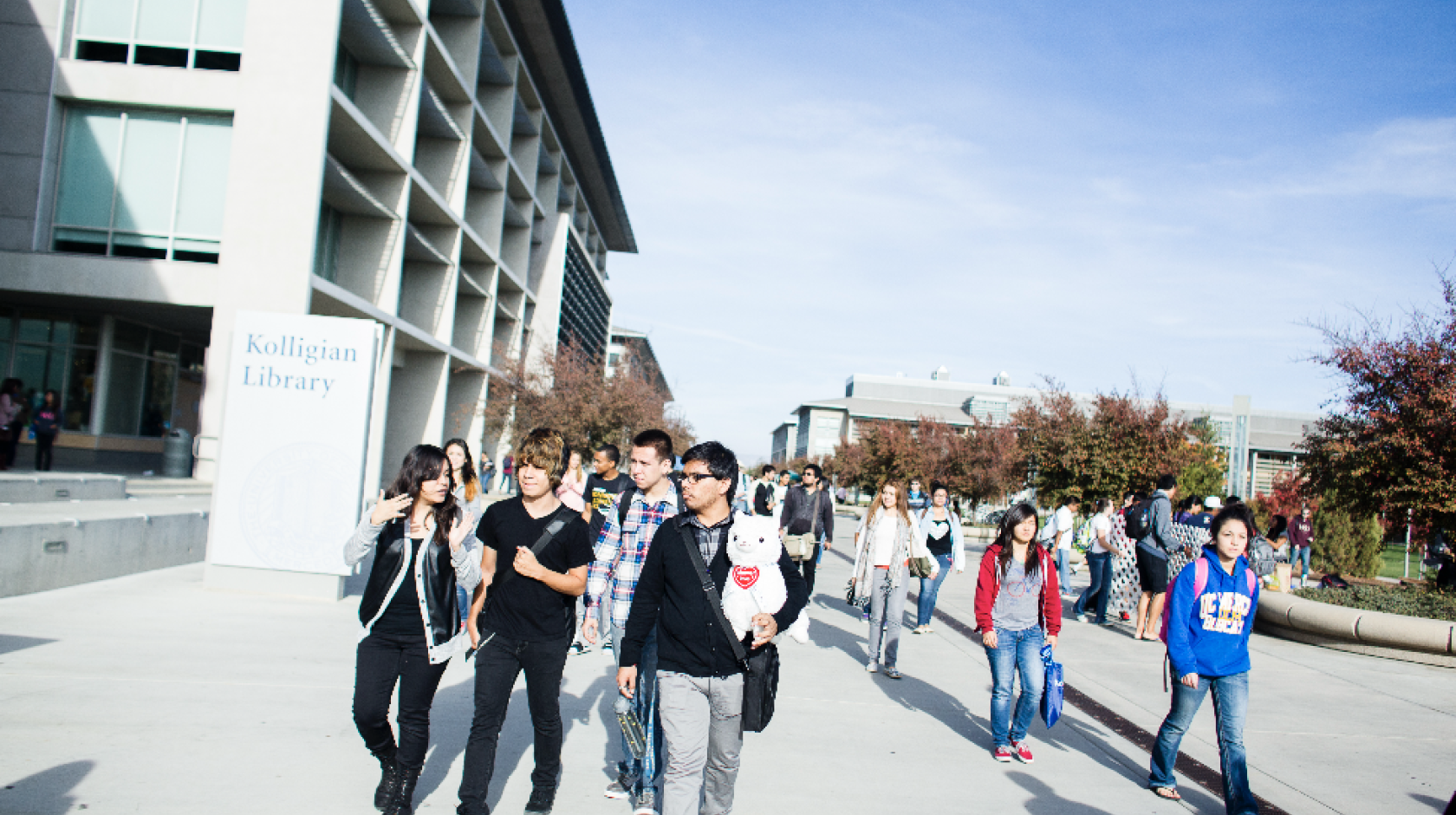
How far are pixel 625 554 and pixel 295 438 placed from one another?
562 cm

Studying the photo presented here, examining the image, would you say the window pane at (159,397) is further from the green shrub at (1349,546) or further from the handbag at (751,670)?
the green shrub at (1349,546)

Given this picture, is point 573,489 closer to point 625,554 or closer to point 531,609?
point 625,554

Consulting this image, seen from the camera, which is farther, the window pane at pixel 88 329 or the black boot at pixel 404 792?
the window pane at pixel 88 329

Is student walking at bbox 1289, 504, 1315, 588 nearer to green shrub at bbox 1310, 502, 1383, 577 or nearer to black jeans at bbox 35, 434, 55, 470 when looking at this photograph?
green shrub at bbox 1310, 502, 1383, 577

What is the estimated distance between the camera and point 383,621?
13.2ft

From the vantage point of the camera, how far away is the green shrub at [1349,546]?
22266 mm

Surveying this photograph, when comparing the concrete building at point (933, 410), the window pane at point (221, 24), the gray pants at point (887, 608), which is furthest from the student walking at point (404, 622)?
the concrete building at point (933, 410)

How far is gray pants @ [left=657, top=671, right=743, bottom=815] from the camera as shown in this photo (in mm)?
3600

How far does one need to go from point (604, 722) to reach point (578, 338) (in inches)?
1802

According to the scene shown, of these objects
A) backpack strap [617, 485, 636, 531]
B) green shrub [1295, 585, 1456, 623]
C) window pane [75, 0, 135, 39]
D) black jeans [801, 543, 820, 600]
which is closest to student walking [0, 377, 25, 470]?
window pane [75, 0, 135, 39]

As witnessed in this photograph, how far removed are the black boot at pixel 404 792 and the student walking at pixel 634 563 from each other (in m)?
0.96

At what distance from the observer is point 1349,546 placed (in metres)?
22.5

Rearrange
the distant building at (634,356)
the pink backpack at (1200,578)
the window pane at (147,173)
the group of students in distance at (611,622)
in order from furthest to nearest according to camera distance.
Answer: the distant building at (634,356) → the window pane at (147,173) → the pink backpack at (1200,578) → the group of students in distance at (611,622)

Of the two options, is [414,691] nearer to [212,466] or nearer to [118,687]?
[118,687]
